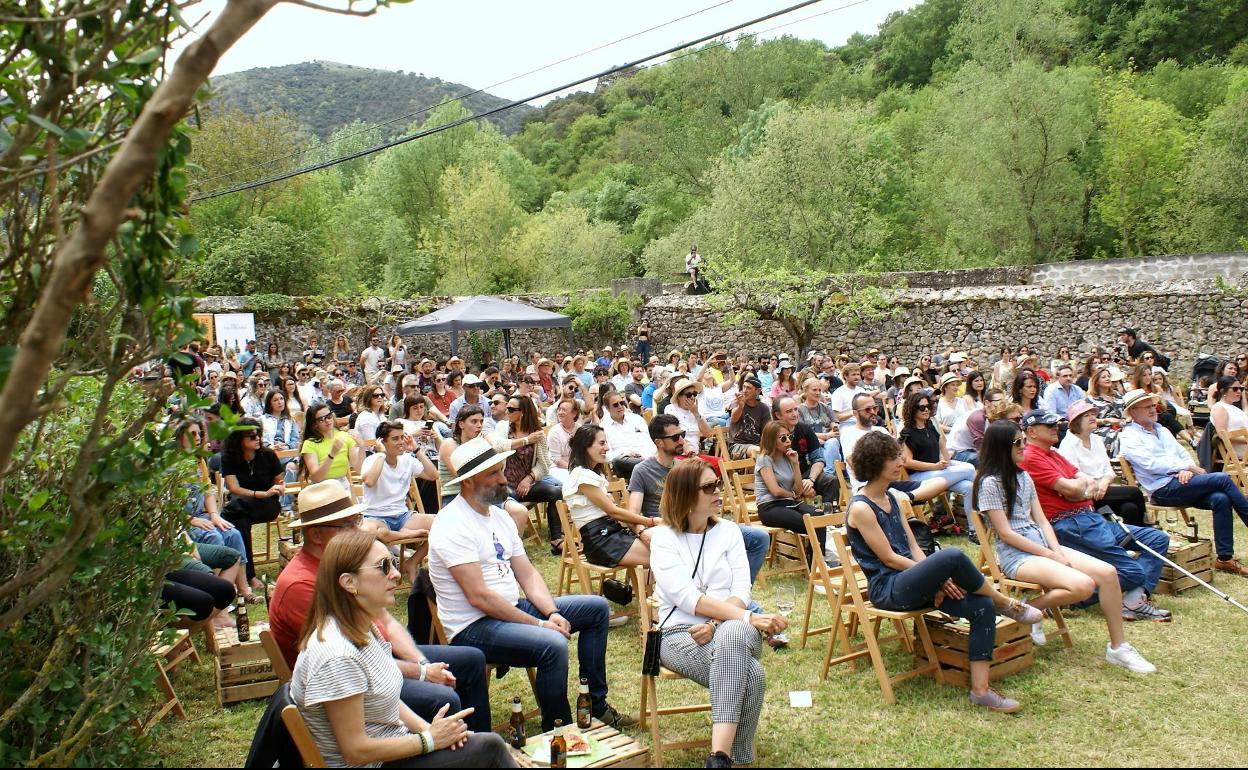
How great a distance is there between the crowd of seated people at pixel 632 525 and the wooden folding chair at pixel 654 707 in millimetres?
138

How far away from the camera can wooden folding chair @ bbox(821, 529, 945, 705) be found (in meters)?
4.49

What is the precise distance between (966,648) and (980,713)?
348mm

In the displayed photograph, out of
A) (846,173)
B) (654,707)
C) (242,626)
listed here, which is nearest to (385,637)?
(654,707)

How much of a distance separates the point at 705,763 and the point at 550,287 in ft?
101

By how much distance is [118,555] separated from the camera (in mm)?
3434

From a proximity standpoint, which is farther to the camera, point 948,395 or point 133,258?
point 948,395

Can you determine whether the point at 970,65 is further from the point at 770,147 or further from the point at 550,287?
the point at 550,287

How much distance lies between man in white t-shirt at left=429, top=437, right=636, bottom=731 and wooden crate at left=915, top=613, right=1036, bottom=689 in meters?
1.76

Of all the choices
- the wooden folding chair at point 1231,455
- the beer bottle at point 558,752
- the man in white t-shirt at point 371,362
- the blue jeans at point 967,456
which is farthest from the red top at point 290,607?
the man in white t-shirt at point 371,362

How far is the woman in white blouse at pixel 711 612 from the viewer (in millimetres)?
3693

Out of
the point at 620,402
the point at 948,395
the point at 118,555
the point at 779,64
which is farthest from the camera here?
the point at 779,64

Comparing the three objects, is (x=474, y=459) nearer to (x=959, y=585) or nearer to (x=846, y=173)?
(x=959, y=585)

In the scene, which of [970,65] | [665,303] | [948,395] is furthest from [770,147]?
[948,395]

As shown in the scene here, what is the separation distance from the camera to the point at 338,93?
11288 cm
